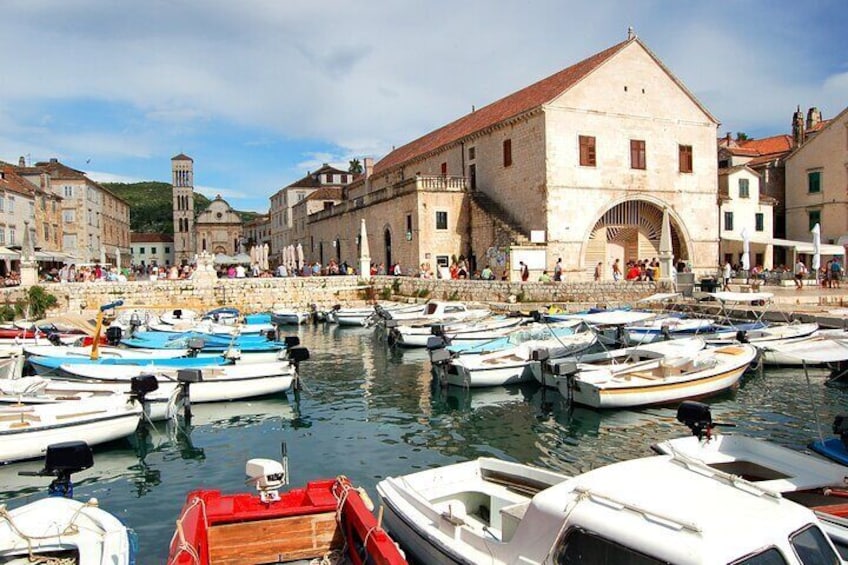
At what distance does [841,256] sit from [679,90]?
14.4 m

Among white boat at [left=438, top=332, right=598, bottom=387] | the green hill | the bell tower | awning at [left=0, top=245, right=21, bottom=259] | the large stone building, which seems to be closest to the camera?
white boat at [left=438, top=332, right=598, bottom=387]

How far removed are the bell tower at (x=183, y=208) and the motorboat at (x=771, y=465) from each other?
88086 millimetres

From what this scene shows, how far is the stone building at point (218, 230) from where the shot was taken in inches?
3278

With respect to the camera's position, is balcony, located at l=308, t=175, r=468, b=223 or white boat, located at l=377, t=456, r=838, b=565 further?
balcony, located at l=308, t=175, r=468, b=223

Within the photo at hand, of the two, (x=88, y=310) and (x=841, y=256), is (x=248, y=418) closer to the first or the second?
(x=88, y=310)

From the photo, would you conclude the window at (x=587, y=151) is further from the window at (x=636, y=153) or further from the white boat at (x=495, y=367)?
the white boat at (x=495, y=367)

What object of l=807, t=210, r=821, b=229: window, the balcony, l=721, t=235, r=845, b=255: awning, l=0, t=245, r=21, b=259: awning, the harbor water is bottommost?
the harbor water

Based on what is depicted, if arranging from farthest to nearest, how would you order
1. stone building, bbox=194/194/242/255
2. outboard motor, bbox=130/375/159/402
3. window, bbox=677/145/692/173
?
1. stone building, bbox=194/194/242/255
2. window, bbox=677/145/692/173
3. outboard motor, bbox=130/375/159/402

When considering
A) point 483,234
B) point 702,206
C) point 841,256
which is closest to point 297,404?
point 483,234

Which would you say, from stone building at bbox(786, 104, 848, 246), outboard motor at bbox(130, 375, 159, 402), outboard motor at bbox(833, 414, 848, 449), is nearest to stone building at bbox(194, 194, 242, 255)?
stone building at bbox(786, 104, 848, 246)

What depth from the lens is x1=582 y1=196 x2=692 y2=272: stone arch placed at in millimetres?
32750

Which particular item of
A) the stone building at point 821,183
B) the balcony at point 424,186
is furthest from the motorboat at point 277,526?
the stone building at point 821,183

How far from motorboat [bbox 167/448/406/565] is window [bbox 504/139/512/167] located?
28815 mm

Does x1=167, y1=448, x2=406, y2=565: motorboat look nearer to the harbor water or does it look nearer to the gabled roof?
the harbor water
